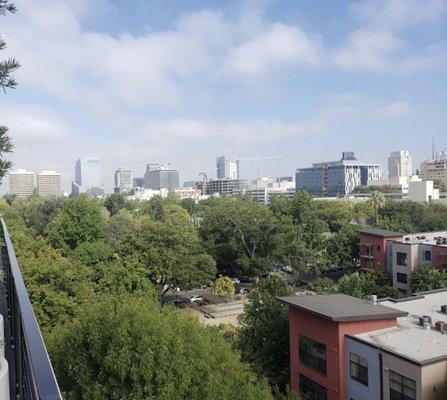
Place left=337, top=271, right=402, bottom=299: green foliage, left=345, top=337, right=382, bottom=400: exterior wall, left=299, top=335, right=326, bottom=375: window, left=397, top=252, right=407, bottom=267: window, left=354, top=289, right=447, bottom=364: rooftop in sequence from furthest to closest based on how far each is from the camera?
left=397, top=252, right=407, bottom=267: window, left=337, top=271, right=402, bottom=299: green foliage, left=299, top=335, right=326, bottom=375: window, left=345, top=337, right=382, bottom=400: exterior wall, left=354, top=289, right=447, bottom=364: rooftop

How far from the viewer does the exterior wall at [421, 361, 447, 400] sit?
33.8ft

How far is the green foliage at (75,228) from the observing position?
29.7 meters

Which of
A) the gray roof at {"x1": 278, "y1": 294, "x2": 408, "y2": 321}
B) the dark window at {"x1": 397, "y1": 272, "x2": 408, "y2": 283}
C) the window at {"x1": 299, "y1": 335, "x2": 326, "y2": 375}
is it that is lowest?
the dark window at {"x1": 397, "y1": 272, "x2": 408, "y2": 283}

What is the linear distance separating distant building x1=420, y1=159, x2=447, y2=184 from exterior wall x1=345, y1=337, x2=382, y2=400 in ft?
397

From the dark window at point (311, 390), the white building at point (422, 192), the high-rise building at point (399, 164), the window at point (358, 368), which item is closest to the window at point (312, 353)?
the dark window at point (311, 390)

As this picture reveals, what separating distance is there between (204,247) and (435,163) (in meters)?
113

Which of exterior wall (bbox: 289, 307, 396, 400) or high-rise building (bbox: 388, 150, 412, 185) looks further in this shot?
high-rise building (bbox: 388, 150, 412, 185)

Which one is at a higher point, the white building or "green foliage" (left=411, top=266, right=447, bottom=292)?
the white building

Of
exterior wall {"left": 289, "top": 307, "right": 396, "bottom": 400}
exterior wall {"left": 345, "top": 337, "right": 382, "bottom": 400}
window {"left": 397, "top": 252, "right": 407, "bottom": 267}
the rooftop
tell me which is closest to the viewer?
the rooftop

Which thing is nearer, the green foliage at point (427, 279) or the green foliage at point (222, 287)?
the green foliage at point (427, 279)

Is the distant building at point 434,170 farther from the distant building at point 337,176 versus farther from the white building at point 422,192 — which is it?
the white building at point 422,192

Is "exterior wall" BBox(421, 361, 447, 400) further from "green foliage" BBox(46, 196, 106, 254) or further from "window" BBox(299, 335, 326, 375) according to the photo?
"green foliage" BBox(46, 196, 106, 254)

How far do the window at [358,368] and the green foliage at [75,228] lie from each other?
21.4 meters

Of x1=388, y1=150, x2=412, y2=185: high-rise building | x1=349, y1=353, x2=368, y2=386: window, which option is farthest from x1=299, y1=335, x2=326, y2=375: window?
x1=388, y1=150, x2=412, y2=185: high-rise building
